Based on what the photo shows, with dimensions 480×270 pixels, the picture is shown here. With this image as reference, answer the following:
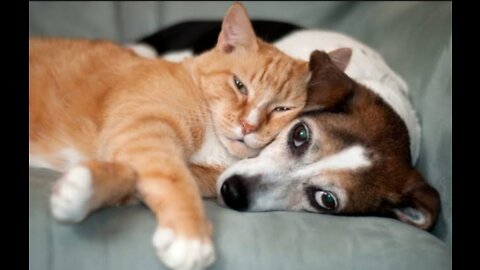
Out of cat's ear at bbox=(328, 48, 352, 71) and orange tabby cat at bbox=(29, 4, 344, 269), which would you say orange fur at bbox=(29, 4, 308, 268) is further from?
cat's ear at bbox=(328, 48, 352, 71)

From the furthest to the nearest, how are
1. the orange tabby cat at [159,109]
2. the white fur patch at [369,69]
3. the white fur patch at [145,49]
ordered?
the white fur patch at [145,49] → the white fur patch at [369,69] → the orange tabby cat at [159,109]

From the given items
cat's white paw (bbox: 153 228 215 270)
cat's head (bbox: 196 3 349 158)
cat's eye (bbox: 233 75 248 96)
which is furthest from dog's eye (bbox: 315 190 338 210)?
cat's white paw (bbox: 153 228 215 270)

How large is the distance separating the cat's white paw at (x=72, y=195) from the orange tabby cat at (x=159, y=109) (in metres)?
0.08

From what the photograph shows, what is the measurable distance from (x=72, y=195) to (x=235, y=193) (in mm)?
535

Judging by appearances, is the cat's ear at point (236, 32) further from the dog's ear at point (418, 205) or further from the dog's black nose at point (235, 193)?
the dog's ear at point (418, 205)

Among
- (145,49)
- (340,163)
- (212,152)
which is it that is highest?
(340,163)

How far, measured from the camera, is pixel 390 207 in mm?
1681

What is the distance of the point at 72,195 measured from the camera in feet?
3.80

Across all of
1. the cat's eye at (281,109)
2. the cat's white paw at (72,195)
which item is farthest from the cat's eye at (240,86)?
the cat's white paw at (72,195)

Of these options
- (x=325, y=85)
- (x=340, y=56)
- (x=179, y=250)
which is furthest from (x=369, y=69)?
(x=179, y=250)

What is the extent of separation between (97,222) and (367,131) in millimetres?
898

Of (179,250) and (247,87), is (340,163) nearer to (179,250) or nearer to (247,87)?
(247,87)

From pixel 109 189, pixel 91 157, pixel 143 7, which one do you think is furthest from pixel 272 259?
pixel 143 7

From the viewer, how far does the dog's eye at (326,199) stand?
1.63 m
